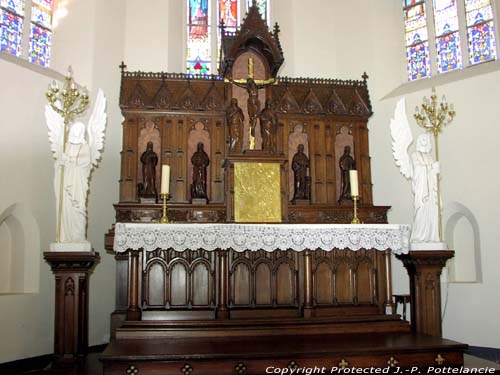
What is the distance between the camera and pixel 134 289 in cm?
794

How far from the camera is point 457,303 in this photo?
11102mm

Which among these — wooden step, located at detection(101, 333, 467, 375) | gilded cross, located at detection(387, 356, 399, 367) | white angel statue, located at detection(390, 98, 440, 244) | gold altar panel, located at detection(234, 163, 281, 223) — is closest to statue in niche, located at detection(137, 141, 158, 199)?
gold altar panel, located at detection(234, 163, 281, 223)

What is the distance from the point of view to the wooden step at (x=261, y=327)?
759 cm

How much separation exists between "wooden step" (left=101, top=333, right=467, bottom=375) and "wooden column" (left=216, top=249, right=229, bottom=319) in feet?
2.02

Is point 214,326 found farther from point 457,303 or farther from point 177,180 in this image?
point 457,303

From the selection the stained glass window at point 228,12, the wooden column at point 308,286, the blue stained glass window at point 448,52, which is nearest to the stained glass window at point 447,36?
the blue stained glass window at point 448,52

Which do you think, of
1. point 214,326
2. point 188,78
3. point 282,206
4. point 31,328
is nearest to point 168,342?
point 214,326

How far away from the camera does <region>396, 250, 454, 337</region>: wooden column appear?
859 centimetres

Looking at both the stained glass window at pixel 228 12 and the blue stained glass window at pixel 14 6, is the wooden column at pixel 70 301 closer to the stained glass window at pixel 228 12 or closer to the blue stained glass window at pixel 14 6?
the blue stained glass window at pixel 14 6

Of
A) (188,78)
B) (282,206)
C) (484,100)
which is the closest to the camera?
(282,206)

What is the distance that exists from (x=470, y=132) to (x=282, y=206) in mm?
4455

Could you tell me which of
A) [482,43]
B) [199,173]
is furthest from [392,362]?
[482,43]

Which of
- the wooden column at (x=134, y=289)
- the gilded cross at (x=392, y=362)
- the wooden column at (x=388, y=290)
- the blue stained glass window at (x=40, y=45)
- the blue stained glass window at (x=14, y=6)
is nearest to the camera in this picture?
the gilded cross at (x=392, y=362)

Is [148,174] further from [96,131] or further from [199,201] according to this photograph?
[96,131]
